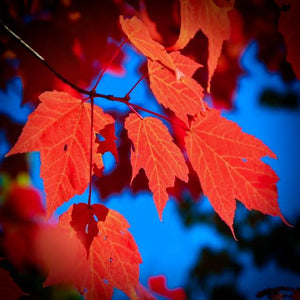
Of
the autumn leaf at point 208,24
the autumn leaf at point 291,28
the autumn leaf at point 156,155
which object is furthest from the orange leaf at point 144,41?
the autumn leaf at point 291,28

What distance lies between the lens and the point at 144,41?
0.53 m

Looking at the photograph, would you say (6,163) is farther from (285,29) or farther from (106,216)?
(285,29)

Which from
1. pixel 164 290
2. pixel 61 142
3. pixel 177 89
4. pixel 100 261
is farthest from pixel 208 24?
pixel 164 290

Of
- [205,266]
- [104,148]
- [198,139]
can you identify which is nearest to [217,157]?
[198,139]

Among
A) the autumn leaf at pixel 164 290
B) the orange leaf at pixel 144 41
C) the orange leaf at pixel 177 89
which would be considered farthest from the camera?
the autumn leaf at pixel 164 290

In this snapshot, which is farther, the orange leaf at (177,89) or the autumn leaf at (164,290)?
the autumn leaf at (164,290)

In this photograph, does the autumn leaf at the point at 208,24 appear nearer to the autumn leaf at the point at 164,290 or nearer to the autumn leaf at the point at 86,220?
the autumn leaf at the point at 86,220

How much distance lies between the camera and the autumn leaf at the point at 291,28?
59 centimetres

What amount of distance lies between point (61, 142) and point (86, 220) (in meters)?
0.21

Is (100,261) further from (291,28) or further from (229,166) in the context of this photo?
(291,28)

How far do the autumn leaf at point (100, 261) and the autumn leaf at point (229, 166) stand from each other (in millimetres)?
249

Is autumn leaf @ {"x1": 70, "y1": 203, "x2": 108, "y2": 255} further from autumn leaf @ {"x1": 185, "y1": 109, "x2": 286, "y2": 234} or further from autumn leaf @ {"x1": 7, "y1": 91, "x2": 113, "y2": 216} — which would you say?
autumn leaf @ {"x1": 185, "y1": 109, "x2": 286, "y2": 234}

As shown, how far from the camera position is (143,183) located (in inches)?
64.3

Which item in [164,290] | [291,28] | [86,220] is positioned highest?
[291,28]
